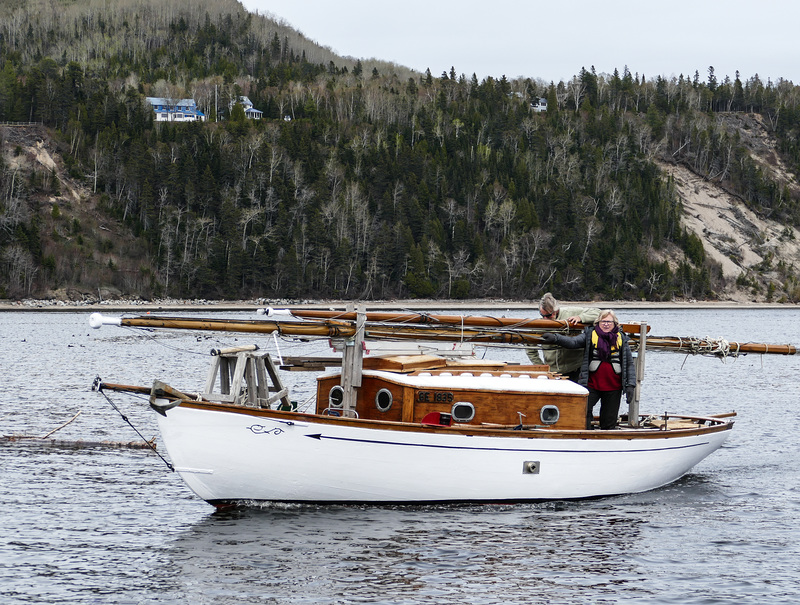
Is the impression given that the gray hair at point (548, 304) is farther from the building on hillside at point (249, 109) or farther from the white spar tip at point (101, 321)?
the building on hillside at point (249, 109)

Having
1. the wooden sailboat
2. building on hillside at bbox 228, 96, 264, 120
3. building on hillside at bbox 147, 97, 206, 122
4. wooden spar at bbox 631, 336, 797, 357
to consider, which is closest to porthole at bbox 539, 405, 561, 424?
the wooden sailboat

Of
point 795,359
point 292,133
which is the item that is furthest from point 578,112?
point 795,359

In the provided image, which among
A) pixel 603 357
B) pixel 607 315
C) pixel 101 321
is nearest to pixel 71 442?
pixel 101 321

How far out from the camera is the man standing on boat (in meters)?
19.1

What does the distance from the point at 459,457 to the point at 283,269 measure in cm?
11785

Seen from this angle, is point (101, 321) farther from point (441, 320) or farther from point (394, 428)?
point (441, 320)

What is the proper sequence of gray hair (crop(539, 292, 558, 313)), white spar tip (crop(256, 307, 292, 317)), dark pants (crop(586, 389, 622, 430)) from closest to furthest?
white spar tip (crop(256, 307, 292, 317)), dark pants (crop(586, 389, 622, 430)), gray hair (crop(539, 292, 558, 313))

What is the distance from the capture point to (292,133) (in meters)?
151

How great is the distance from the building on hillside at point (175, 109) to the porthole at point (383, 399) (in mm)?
160573

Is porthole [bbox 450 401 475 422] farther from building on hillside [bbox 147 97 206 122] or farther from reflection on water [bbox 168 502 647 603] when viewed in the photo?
building on hillside [bbox 147 97 206 122]

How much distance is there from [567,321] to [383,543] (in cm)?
597

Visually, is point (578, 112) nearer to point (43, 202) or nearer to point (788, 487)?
point (43, 202)

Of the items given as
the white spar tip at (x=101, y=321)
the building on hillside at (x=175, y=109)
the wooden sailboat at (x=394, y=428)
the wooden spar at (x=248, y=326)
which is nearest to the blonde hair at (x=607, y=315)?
the wooden sailboat at (x=394, y=428)

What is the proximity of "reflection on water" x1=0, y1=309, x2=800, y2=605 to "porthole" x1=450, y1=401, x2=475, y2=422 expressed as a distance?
168 centimetres
